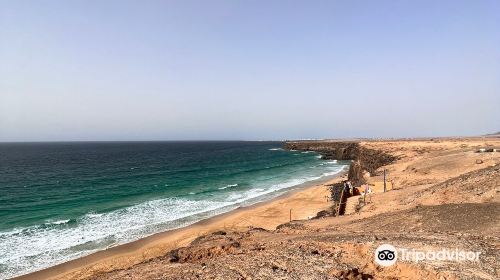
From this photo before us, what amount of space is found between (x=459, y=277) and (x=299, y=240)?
5.33 m

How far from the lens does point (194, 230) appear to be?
26578 millimetres

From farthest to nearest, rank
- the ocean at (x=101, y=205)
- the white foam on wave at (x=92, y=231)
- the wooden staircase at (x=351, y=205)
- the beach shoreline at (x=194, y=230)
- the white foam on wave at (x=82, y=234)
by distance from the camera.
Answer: the ocean at (x=101, y=205)
the wooden staircase at (x=351, y=205)
the white foam on wave at (x=92, y=231)
the white foam on wave at (x=82, y=234)
the beach shoreline at (x=194, y=230)

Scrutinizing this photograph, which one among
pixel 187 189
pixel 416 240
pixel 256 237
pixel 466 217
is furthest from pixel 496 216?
pixel 187 189

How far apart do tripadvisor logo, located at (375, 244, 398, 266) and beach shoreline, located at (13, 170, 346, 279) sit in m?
11.6

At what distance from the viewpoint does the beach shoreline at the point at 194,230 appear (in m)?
19.3

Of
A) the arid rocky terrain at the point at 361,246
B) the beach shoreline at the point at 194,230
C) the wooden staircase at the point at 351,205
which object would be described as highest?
the arid rocky terrain at the point at 361,246

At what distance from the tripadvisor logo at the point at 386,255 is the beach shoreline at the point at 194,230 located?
11626mm

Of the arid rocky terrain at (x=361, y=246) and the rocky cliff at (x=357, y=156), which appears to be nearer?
the arid rocky terrain at (x=361, y=246)

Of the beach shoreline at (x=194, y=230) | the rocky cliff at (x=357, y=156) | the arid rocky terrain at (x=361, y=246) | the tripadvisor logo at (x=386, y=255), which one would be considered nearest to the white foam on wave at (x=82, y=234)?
the beach shoreline at (x=194, y=230)

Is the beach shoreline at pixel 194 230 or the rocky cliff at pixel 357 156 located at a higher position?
the rocky cliff at pixel 357 156

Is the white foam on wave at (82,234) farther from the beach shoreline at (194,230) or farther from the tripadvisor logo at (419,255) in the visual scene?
the tripadvisor logo at (419,255)

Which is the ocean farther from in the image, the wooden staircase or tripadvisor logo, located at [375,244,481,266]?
tripadvisor logo, located at [375,244,481,266]

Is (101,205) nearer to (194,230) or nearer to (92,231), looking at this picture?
(92,231)

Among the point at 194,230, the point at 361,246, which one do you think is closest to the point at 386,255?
the point at 361,246
